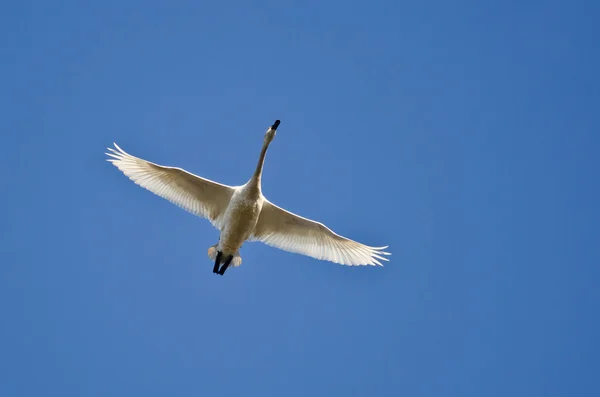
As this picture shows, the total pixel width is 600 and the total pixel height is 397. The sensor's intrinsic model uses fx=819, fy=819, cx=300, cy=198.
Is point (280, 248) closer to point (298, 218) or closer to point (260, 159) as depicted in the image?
point (298, 218)

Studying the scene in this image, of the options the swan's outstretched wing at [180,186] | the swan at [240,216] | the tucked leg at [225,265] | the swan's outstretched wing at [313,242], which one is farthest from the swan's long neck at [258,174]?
the tucked leg at [225,265]

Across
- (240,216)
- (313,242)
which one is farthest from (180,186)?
(313,242)

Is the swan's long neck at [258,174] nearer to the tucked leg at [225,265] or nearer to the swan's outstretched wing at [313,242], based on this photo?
the swan's outstretched wing at [313,242]

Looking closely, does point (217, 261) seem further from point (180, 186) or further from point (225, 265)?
point (180, 186)

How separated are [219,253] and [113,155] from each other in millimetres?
3980

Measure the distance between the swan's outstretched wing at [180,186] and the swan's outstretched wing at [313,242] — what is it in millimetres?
1335

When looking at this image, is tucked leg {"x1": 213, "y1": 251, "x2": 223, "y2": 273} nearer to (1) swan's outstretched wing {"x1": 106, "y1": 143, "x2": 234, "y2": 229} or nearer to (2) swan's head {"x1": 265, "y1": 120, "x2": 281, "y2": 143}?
(1) swan's outstretched wing {"x1": 106, "y1": 143, "x2": 234, "y2": 229}

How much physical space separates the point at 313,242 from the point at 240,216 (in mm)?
2905

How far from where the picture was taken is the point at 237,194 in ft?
72.0

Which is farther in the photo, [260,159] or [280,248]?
[280,248]

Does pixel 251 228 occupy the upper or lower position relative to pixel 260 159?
lower

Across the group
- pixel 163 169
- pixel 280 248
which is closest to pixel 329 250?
pixel 280 248

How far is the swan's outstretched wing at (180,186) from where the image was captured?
888 inches

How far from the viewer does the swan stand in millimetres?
21953
